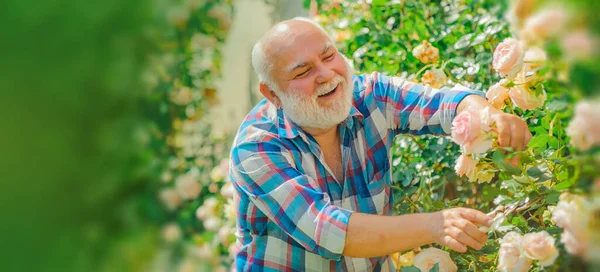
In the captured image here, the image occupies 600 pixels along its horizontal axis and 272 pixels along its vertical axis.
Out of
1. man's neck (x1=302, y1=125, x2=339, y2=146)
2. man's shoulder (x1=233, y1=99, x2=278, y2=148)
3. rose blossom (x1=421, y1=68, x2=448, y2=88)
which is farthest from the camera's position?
rose blossom (x1=421, y1=68, x2=448, y2=88)

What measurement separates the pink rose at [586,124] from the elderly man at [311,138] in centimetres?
79

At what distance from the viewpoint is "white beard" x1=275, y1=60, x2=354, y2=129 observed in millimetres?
2131

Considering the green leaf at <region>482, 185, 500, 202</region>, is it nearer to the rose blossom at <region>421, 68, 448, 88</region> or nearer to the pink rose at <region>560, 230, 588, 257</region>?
the rose blossom at <region>421, 68, 448, 88</region>

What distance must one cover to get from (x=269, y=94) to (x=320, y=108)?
0.23 m

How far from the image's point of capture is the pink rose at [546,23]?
38.2 inches

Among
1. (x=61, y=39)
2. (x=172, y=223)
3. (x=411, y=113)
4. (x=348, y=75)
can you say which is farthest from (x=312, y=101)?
(x=61, y=39)

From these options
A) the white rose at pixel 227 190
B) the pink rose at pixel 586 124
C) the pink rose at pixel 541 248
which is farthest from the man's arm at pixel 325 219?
the white rose at pixel 227 190

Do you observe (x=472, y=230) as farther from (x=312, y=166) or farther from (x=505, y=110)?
(x=312, y=166)

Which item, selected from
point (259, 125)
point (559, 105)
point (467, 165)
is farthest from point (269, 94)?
point (559, 105)

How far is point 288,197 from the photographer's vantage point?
184 cm

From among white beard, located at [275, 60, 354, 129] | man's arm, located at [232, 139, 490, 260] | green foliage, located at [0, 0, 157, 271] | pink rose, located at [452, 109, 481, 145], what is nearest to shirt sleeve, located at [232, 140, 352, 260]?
man's arm, located at [232, 139, 490, 260]

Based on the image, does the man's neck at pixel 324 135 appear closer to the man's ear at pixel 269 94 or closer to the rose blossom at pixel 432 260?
the man's ear at pixel 269 94

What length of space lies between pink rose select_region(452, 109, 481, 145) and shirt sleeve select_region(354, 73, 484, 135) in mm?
437

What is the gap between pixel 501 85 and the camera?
182 centimetres
